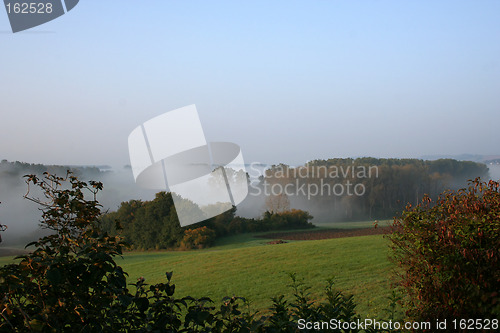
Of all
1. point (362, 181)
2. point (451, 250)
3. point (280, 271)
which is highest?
point (362, 181)

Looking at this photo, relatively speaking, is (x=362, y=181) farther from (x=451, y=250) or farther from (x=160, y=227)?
(x=451, y=250)

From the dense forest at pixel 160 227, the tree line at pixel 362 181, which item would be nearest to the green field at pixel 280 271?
the dense forest at pixel 160 227

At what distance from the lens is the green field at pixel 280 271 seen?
878 cm

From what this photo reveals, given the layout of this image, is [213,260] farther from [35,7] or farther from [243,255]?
[35,7]

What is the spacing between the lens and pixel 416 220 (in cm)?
473

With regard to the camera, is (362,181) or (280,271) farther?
(362,181)

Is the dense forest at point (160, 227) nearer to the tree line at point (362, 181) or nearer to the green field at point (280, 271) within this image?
the green field at point (280, 271)

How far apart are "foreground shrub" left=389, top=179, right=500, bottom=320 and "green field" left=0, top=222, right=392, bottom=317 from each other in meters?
2.59

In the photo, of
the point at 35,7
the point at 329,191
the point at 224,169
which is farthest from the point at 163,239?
the point at 35,7

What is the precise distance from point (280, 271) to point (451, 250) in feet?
23.3

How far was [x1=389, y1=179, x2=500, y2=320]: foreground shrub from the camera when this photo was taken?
3795 mm

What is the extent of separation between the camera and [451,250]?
4082 mm

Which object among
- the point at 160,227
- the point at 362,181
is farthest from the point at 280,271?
the point at 362,181

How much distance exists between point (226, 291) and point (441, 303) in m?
6.09
